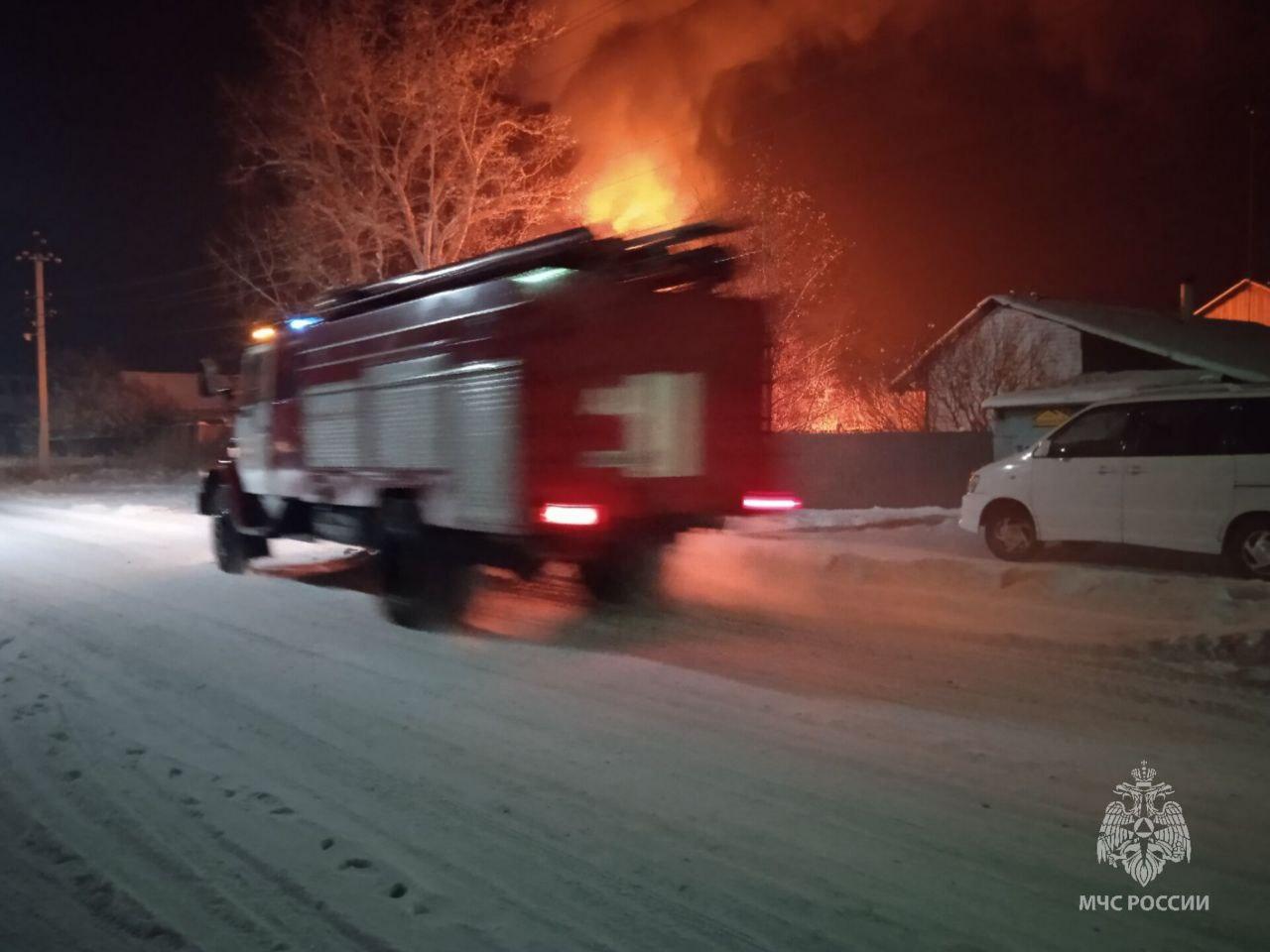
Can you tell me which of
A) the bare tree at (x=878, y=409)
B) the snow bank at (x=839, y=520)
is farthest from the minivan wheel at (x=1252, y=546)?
the bare tree at (x=878, y=409)

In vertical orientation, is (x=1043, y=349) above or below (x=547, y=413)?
above

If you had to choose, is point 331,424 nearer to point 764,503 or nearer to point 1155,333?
point 764,503

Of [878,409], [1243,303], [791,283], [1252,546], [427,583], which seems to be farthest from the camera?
[1243,303]

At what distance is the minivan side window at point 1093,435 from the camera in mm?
12258

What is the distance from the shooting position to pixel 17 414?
300 ft

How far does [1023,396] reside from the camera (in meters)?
21.5

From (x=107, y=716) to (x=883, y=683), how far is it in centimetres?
500

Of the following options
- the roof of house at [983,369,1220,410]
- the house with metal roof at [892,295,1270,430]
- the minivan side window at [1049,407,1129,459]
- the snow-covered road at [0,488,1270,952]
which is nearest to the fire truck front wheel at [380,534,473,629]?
the snow-covered road at [0,488,1270,952]

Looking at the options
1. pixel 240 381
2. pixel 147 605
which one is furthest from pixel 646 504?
pixel 240 381

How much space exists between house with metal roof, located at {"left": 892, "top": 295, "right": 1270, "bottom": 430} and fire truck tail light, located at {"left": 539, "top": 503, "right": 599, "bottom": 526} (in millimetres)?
21403

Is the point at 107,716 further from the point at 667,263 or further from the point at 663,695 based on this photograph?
the point at 667,263

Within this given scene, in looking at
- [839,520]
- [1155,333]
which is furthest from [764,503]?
[1155,333]

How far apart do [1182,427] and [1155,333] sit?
19.9 metres

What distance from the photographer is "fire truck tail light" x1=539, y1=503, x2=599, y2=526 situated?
8609 mm
